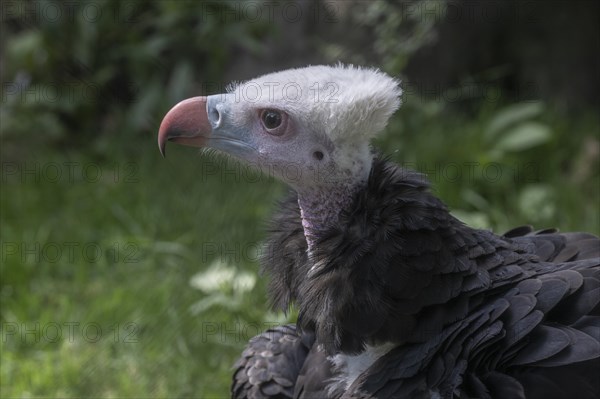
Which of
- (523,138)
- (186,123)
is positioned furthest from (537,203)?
(186,123)

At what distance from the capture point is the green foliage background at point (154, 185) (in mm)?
4859

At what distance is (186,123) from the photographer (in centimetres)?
306

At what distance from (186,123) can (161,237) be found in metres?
3.06

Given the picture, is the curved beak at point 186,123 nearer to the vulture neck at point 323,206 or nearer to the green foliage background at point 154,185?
the vulture neck at point 323,206

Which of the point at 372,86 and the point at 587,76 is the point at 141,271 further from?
the point at 587,76

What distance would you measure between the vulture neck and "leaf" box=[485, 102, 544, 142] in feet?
11.9

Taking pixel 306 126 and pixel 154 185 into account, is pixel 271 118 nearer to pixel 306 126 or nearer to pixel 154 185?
pixel 306 126

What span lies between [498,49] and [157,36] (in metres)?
3.12

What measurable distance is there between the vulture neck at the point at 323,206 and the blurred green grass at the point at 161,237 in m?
1.15

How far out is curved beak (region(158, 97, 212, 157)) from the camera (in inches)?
120

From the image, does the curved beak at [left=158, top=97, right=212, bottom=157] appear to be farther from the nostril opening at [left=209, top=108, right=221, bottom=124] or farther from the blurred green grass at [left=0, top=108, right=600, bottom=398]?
the blurred green grass at [left=0, top=108, right=600, bottom=398]

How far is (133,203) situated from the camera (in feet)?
21.2

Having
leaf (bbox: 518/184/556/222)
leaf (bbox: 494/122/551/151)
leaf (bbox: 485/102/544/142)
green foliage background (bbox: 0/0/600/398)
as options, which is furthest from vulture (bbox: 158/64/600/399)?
leaf (bbox: 485/102/544/142)

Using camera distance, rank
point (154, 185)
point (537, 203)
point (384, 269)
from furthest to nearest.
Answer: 1. point (154, 185)
2. point (537, 203)
3. point (384, 269)
